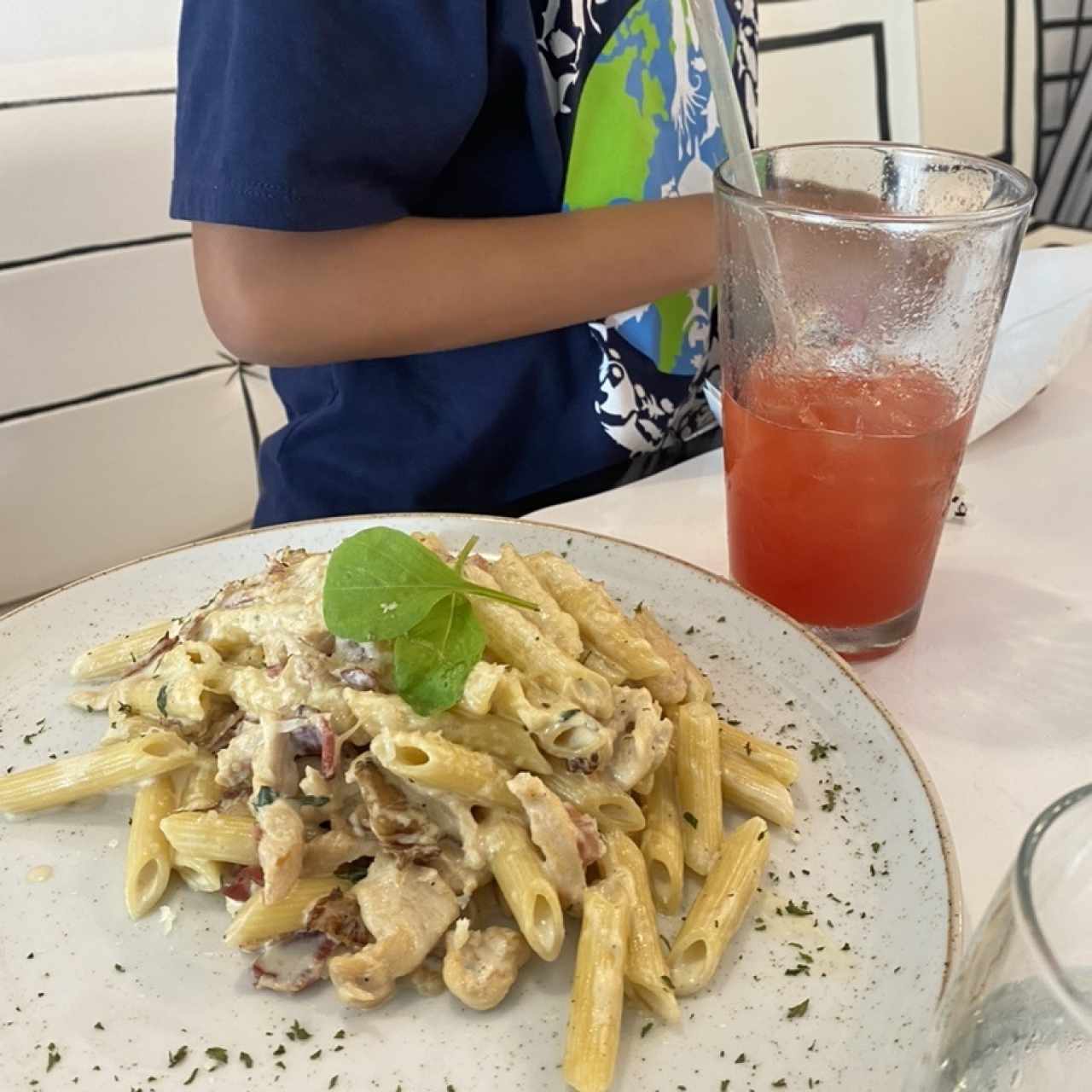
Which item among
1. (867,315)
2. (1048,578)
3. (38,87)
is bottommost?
(1048,578)

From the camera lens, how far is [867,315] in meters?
0.79

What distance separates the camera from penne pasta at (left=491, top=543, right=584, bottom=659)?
70 centimetres

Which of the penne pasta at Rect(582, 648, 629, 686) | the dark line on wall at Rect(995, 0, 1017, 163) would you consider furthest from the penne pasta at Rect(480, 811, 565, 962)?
the dark line on wall at Rect(995, 0, 1017, 163)

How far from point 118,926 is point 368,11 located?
2.40 feet

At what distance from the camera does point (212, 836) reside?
609 mm

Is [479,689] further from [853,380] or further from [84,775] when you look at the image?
[853,380]

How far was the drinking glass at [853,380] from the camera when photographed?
75 cm

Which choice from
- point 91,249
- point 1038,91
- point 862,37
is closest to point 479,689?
point 91,249

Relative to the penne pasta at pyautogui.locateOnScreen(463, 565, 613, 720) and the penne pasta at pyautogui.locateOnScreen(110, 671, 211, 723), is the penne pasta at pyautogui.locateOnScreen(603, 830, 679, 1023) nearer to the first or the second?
the penne pasta at pyautogui.locateOnScreen(463, 565, 613, 720)

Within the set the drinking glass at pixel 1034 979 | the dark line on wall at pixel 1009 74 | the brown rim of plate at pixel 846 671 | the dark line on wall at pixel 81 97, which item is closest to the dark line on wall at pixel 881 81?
the dark line on wall at pixel 1009 74

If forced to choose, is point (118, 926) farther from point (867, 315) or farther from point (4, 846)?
point (867, 315)

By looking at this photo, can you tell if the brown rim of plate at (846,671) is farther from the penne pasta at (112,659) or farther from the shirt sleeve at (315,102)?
the shirt sleeve at (315,102)

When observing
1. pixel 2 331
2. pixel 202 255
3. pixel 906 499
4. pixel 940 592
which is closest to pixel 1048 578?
pixel 940 592

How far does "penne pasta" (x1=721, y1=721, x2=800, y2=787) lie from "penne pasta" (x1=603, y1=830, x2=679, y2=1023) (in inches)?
3.7
